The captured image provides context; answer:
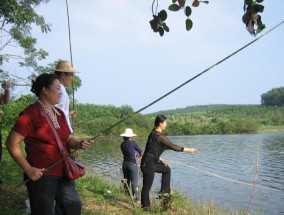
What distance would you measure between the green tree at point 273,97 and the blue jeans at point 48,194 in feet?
400

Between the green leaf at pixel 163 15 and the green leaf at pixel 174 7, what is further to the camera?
the green leaf at pixel 163 15

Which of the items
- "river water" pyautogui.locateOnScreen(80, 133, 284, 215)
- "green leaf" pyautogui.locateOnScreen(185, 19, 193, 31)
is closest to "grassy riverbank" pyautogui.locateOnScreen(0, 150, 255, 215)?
"river water" pyautogui.locateOnScreen(80, 133, 284, 215)

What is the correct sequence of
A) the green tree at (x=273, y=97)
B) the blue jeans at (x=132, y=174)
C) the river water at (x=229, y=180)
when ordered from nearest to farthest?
the blue jeans at (x=132, y=174), the river water at (x=229, y=180), the green tree at (x=273, y=97)

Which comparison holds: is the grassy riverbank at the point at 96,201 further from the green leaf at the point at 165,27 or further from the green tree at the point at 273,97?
the green tree at the point at 273,97

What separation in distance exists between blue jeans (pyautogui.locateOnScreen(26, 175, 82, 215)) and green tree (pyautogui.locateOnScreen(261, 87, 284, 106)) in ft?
400

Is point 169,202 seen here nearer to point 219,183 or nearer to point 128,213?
point 128,213

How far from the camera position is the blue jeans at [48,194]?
10.8 feet

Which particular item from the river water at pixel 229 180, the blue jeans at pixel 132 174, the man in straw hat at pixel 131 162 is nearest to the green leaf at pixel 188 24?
the man in straw hat at pixel 131 162

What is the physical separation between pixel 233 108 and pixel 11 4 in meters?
119

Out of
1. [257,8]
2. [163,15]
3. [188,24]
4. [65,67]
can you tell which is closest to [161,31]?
[163,15]

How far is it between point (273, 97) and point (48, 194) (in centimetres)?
12773

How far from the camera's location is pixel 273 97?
124250 mm

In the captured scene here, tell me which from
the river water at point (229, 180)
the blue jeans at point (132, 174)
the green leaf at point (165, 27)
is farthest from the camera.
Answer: the river water at point (229, 180)

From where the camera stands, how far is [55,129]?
3412 millimetres
